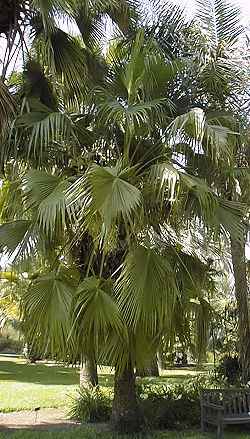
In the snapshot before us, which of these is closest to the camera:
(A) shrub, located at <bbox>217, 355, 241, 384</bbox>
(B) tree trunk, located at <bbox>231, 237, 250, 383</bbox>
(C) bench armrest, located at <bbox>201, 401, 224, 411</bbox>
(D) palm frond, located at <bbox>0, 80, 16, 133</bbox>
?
(D) palm frond, located at <bbox>0, 80, 16, 133</bbox>

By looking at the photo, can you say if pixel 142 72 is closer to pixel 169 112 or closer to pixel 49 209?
pixel 169 112

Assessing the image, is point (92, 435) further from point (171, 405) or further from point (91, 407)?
point (171, 405)

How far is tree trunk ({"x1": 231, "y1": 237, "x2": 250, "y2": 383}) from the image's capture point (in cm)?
1041

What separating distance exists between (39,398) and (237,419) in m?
6.80

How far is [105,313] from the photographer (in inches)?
273

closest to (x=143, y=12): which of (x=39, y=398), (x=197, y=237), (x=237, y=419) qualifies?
(x=197, y=237)

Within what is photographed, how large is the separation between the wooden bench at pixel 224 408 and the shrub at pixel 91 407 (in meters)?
2.07

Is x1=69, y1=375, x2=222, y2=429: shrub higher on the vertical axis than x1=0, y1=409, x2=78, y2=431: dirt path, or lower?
higher

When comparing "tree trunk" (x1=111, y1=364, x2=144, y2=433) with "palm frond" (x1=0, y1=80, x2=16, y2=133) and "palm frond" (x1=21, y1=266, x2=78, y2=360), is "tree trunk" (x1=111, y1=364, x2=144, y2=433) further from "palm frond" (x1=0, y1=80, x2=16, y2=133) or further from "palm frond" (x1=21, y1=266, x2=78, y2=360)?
"palm frond" (x1=0, y1=80, x2=16, y2=133)

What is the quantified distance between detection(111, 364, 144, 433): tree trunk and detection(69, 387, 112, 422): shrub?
5.03 feet

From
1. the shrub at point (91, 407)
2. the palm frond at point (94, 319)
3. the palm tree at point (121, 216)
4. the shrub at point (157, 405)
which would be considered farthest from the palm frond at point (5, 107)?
the shrub at point (91, 407)

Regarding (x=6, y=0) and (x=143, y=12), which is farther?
(x=143, y=12)

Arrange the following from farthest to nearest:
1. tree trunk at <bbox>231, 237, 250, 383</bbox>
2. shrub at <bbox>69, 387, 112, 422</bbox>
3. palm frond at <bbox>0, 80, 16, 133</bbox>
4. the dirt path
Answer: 1. shrub at <bbox>69, 387, 112, 422</bbox>
2. tree trunk at <bbox>231, 237, 250, 383</bbox>
3. the dirt path
4. palm frond at <bbox>0, 80, 16, 133</bbox>

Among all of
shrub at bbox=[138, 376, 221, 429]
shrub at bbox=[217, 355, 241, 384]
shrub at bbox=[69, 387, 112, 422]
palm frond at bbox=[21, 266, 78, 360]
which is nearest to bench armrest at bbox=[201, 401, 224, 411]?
shrub at bbox=[138, 376, 221, 429]
